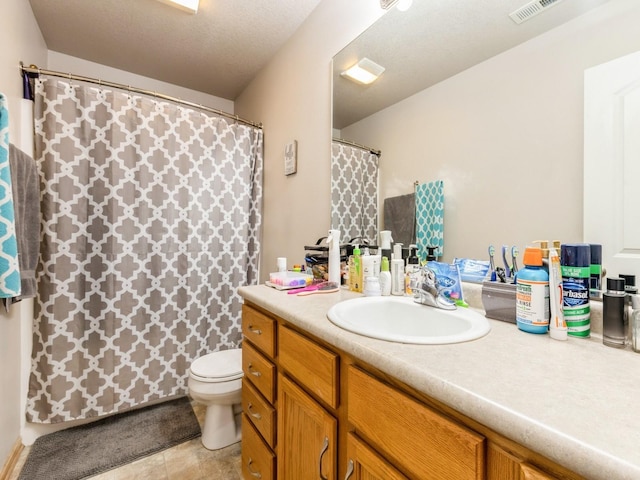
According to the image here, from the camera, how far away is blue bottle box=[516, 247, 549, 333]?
718 millimetres

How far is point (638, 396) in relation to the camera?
45 cm

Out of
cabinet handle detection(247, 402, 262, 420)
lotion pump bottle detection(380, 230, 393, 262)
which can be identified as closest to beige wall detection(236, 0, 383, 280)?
lotion pump bottle detection(380, 230, 393, 262)

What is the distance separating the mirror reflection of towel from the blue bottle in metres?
0.52

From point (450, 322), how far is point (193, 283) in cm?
168

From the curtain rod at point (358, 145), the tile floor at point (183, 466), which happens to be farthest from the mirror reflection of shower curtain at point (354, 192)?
the tile floor at point (183, 466)

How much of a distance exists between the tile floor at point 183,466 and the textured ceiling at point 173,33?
2.45m

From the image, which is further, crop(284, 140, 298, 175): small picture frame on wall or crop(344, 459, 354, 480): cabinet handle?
crop(284, 140, 298, 175): small picture frame on wall

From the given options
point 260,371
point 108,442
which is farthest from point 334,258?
point 108,442

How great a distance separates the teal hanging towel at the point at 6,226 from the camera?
1.10 m

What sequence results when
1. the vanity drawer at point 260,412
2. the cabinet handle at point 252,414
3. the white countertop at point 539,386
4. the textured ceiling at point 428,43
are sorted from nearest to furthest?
the white countertop at point 539,386, the textured ceiling at point 428,43, the vanity drawer at point 260,412, the cabinet handle at point 252,414

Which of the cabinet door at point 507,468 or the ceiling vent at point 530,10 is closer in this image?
the cabinet door at point 507,468

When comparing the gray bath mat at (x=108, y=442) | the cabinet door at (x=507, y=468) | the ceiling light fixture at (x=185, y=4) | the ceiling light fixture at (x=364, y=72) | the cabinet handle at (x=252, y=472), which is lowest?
the gray bath mat at (x=108, y=442)

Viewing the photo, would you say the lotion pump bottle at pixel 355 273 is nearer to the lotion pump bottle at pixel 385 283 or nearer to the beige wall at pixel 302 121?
the lotion pump bottle at pixel 385 283

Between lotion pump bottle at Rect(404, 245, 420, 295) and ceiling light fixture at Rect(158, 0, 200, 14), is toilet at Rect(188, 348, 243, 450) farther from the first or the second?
ceiling light fixture at Rect(158, 0, 200, 14)
